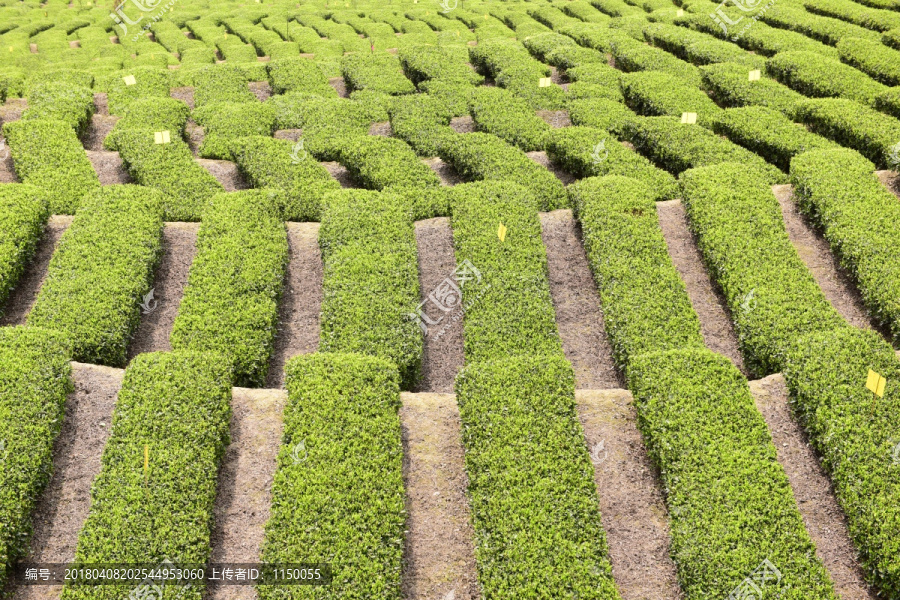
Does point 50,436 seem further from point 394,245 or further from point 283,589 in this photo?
point 394,245

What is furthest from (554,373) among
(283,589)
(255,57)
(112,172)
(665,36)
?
(255,57)

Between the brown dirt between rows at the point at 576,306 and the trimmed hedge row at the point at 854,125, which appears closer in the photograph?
the brown dirt between rows at the point at 576,306

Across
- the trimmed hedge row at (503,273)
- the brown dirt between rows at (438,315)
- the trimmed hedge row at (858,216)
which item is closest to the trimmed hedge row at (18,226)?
the brown dirt between rows at (438,315)

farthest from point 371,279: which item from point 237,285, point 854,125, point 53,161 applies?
point 854,125

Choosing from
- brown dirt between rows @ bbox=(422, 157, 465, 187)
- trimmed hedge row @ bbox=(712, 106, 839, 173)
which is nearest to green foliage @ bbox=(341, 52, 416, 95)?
brown dirt between rows @ bbox=(422, 157, 465, 187)

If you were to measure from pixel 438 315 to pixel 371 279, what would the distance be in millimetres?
1448

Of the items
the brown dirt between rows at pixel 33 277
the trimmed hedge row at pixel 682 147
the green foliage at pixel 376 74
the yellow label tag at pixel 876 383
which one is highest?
the yellow label tag at pixel 876 383

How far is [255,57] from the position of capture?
26859 millimetres

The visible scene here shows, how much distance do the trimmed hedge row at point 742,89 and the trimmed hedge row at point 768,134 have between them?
35.2 inches

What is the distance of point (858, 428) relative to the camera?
33.3 ft

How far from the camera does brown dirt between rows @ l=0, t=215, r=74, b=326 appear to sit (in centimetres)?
1280

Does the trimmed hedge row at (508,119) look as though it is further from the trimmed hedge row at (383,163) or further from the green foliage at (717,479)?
the green foliage at (717,479)

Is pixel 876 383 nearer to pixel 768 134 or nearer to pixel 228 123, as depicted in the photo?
pixel 768 134

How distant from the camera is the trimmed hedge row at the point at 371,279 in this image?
1204cm
